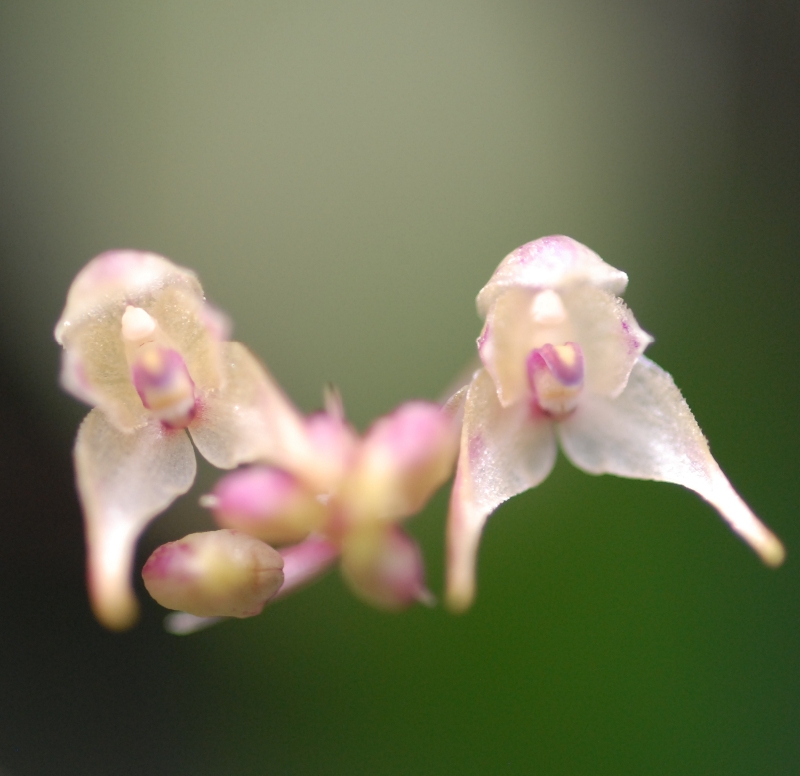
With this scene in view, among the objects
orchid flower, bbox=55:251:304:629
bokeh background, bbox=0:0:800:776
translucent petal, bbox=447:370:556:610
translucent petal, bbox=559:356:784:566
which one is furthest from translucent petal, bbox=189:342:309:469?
bokeh background, bbox=0:0:800:776

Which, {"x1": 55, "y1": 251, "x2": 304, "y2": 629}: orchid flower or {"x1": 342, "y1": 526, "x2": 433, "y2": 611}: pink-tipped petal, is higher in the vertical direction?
{"x1": 55, "y1": 251, "x2": 304, "y2": 629}: orchid flower

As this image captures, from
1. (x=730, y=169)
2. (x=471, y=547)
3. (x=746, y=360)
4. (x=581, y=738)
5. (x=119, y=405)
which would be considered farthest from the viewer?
(x=730, y=169)

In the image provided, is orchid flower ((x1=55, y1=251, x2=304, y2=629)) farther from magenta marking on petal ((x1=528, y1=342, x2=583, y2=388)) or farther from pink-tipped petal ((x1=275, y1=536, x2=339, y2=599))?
magenta marking on petal ((x1=528, y1=342, x2=583, y2=388))

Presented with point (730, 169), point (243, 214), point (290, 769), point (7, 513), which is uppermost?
point (730, 169)

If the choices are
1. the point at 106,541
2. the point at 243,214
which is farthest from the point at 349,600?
the point at 106,541

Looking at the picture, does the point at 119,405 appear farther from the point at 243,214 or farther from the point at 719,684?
the point at 243,214

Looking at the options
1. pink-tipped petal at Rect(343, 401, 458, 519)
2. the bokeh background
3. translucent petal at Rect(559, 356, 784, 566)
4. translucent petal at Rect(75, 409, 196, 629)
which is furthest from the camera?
the bokeh background

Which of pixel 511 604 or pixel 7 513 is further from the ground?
pixel 7 513
